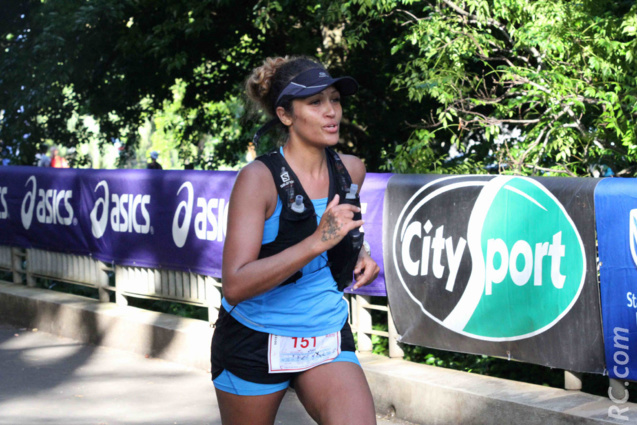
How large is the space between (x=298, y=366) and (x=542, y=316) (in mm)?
2559

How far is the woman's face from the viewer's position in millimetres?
3016

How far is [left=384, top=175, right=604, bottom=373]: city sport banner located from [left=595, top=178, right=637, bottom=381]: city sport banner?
7cm

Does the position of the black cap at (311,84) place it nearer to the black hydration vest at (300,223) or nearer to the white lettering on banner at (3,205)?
the black hydration vest at (300,223)

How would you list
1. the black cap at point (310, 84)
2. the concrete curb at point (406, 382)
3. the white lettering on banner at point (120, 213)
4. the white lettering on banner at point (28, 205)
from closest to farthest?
the black cap at point (310, 84), the concrete curb at point (406, 382), the white lettering on banner at point (120, 213), the white lettering on banner at point (28, 205)

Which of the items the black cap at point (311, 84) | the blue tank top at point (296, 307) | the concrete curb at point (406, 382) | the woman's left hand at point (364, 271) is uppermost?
the black cap at point (311, 84)

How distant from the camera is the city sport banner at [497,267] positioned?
499 centimetres

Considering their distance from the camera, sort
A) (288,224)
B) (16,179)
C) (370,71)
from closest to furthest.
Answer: (288,224)
(16,179)
(370,71)

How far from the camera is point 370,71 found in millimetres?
13633

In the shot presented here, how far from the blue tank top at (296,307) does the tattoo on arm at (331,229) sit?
1.02ft

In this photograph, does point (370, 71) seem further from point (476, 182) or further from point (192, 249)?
point (476, 182)

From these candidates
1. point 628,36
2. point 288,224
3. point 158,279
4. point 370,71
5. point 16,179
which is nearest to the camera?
point 288,224

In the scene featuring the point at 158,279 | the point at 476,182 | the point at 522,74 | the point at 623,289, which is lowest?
the point at 158,279

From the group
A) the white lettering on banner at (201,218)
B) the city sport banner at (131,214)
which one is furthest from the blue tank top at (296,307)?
the white lettering on banner at (201,218)

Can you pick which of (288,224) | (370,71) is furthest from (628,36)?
(370,71)
